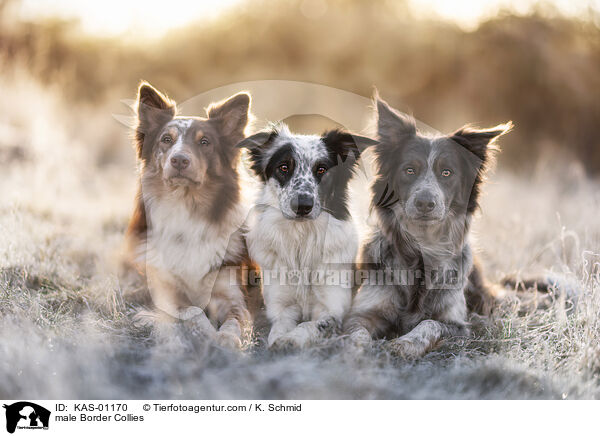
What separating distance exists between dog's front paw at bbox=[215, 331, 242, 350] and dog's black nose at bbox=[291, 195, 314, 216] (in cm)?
95

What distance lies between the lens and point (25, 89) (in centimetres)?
794

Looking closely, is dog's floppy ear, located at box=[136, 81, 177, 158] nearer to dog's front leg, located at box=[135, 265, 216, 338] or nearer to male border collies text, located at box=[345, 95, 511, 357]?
dog's front leg, located at box=[135, 265, 216, 338]

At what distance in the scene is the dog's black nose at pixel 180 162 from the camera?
3818 millimetres

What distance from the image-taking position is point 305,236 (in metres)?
4.01

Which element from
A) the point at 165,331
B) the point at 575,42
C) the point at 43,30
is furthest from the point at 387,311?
the point at 575,42

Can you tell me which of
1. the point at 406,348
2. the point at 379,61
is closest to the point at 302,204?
the point at 406,348

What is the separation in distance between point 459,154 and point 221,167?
1784mm

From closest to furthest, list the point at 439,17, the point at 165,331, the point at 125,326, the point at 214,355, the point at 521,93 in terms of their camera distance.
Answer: the point at 214,355 → the point at 165,331 → the point at 125,326 → the point at 439,17 → the point at 521,93

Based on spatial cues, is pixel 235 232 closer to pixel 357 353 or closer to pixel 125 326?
pixel 125 326

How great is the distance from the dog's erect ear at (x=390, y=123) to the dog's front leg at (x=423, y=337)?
140 centimetres

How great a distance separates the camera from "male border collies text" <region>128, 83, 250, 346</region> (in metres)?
4.12

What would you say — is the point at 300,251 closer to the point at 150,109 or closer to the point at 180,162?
the point at 180,162

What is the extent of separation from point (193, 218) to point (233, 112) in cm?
87
